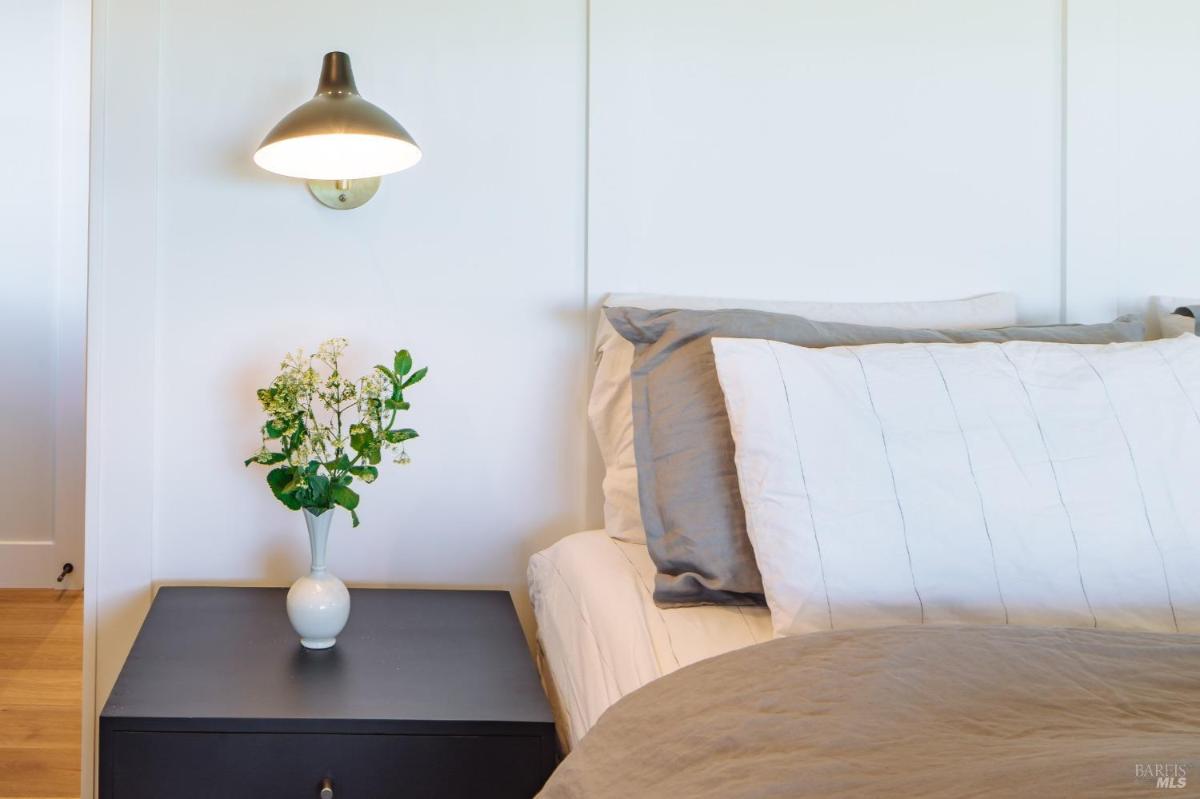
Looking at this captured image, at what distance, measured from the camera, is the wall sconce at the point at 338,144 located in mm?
1479

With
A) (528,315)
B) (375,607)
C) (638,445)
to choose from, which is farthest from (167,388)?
(638,445)

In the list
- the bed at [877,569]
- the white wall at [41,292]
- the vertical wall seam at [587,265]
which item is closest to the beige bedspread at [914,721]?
the bed at [877,569]

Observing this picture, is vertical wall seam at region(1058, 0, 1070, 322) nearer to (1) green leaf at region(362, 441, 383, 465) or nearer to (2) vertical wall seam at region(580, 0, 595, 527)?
(2) vertical wall seam at region(580, 0, 595, 527)

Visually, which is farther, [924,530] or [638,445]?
[638,445]

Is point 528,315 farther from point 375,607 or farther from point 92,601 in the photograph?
point 92,601

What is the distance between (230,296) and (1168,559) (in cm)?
154

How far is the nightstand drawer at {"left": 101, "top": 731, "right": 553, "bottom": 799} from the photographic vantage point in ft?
3.91

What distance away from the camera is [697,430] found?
1399 mm

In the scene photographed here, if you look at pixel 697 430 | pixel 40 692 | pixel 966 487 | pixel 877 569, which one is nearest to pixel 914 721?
pixel 877 569

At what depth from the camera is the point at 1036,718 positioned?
2.57 feet

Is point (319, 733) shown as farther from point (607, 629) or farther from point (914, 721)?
point (914, 721)

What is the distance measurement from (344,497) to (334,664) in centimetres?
25

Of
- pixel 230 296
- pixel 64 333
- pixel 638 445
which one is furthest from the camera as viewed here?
pixel 64 333

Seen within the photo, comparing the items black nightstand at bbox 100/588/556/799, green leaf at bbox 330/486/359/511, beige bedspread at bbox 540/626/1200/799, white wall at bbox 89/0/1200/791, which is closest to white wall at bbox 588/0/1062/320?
white wall at bbox 89/0/1200/791
